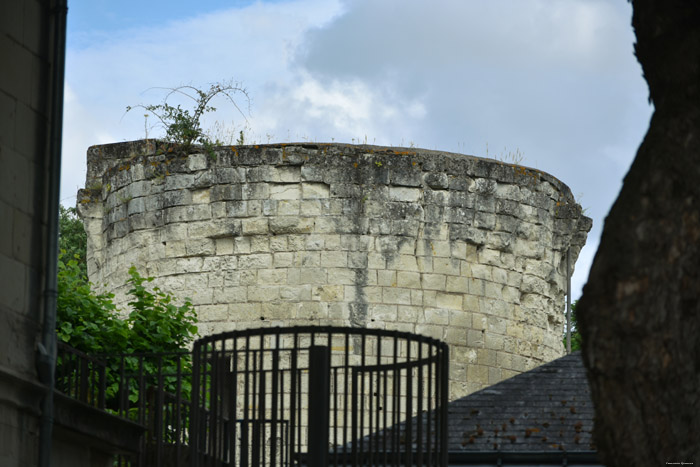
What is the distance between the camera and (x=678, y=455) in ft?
13.9

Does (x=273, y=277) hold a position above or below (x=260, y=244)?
below

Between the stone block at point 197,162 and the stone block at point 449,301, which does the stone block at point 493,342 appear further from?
the stone block at point 197,162

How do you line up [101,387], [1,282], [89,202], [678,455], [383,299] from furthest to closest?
[89,202]
[383,299]
[101,387]
[1,282]
[678,455]

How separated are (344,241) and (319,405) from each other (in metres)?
9.15

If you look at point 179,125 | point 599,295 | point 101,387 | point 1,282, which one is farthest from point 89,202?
point 599,295

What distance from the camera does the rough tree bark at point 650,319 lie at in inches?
166

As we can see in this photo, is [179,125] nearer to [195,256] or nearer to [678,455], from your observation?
[195,256]

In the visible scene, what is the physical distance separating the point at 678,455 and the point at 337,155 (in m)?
11.6

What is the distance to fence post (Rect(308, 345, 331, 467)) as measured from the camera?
6.39 m

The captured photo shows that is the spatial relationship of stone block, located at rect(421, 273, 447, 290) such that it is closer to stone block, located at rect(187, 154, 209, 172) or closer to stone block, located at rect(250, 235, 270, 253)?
stone block, located at rect(250, 235, 270, 253)

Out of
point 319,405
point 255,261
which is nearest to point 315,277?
point 255,261

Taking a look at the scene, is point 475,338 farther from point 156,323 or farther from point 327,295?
point 156,323

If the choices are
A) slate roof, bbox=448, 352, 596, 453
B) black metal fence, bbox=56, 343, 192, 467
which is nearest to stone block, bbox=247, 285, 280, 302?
black metal fence, bbox=56, 343, 192, 467

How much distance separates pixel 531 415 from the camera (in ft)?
36.1
